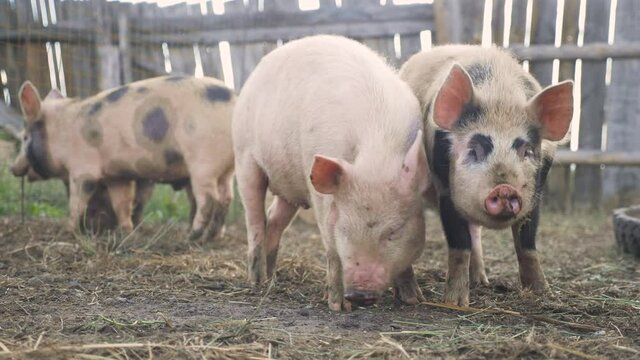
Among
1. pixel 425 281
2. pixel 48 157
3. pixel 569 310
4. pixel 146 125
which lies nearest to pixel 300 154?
pixel 425 281

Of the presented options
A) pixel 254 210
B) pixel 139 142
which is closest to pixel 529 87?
pixel 254 210

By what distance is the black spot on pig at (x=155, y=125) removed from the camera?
682 centimetres

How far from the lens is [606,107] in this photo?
8859 millimetres

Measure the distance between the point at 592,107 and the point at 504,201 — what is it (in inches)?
228

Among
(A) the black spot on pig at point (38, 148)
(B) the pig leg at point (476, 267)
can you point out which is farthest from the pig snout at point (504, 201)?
(A) the black spot on pig at point (38, 148)

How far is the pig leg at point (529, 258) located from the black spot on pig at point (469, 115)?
30.5 inches

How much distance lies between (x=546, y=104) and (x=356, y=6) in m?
5.31

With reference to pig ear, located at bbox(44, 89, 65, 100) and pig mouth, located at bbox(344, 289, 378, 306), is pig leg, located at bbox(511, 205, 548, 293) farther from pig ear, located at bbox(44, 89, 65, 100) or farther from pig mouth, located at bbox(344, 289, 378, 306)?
Answer: pig ear, located at bbox(44, 89, 65, 100)

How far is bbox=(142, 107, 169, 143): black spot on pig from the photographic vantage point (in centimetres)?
682

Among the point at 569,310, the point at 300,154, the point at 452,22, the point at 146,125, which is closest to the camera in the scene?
the point at 569,310

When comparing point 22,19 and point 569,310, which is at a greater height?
point 22,19

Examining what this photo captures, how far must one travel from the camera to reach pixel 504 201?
3.56 meters

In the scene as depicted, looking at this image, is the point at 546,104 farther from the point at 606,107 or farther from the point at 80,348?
the point at 606,107

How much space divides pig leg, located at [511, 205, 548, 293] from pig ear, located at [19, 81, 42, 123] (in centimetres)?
462
